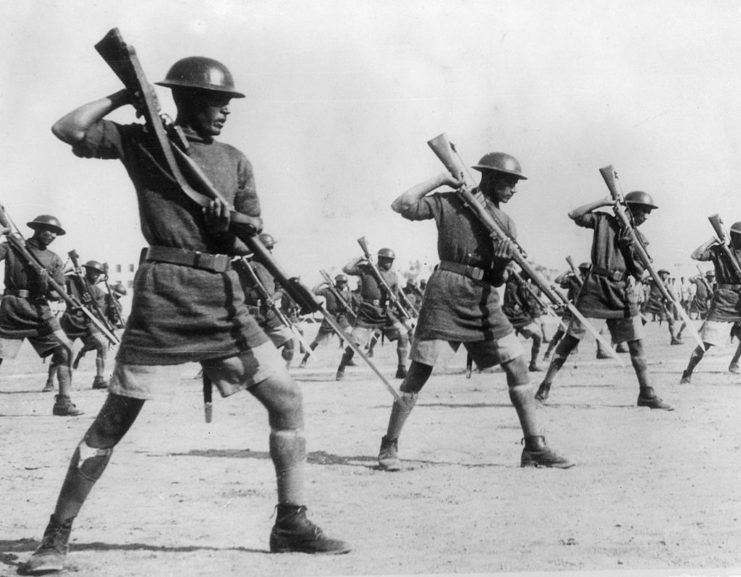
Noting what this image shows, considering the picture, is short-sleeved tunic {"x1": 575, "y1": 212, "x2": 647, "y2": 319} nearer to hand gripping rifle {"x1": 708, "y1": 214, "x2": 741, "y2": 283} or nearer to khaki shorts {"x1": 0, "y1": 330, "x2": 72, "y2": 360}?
hand gripping rifle {"x1": 708, "y1": 214, "x2": 741, "y2": 283}

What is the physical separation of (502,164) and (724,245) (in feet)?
17.7

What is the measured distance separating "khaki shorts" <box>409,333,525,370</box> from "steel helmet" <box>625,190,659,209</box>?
348 centimetres

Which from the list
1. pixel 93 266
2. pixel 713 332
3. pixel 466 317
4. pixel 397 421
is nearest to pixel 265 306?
pixel 93 266

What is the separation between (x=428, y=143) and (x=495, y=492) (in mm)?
2159

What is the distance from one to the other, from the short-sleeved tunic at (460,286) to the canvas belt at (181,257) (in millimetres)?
2184

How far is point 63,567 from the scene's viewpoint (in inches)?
144

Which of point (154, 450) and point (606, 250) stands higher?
point (606, 250)

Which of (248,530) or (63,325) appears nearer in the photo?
(248,530)

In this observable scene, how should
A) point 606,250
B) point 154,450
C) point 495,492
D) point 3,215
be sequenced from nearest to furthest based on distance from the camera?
1. point 495,492
2. point 154,450
3. point 3,215
4. point 606,250

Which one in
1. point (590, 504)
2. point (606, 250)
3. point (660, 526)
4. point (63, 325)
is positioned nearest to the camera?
point (660, 526)

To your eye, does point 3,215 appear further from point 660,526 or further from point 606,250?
point 660,526

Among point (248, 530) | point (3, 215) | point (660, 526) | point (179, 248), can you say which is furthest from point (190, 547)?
point (3, 215)

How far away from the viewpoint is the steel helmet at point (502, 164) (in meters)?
5.82

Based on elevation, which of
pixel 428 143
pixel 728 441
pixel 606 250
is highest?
pixel 428 143
